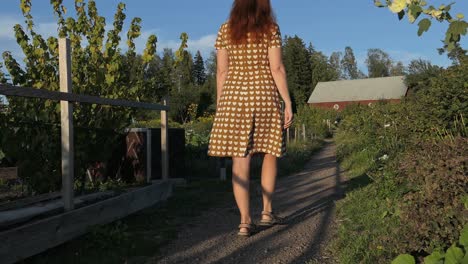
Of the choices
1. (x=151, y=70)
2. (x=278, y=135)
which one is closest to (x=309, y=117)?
(x=151, y=70)

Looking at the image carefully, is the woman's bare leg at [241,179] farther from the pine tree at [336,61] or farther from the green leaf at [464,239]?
the pine tree at [336,61]

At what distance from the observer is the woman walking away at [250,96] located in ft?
13.3

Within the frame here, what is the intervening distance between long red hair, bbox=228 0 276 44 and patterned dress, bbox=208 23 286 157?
0.06 meters

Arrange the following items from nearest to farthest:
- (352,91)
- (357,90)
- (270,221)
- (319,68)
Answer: (270,221)
(352,91)
(357,90)
(319,68)

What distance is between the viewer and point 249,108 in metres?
4.03

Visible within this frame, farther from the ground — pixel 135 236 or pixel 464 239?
pixel 464 239

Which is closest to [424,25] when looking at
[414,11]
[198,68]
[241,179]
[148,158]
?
[414,11]

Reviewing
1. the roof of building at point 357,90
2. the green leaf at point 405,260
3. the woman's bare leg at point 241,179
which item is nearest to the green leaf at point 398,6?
the green leaf at point 405,260

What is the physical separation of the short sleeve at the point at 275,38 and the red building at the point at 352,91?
65957mm

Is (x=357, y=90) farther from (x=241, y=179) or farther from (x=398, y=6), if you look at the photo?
(x=398, y=6)

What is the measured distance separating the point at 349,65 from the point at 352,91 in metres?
45.3

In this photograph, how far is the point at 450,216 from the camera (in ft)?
9.08

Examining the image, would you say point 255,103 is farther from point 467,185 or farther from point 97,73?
point 97,73

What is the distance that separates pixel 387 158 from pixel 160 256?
369cm
